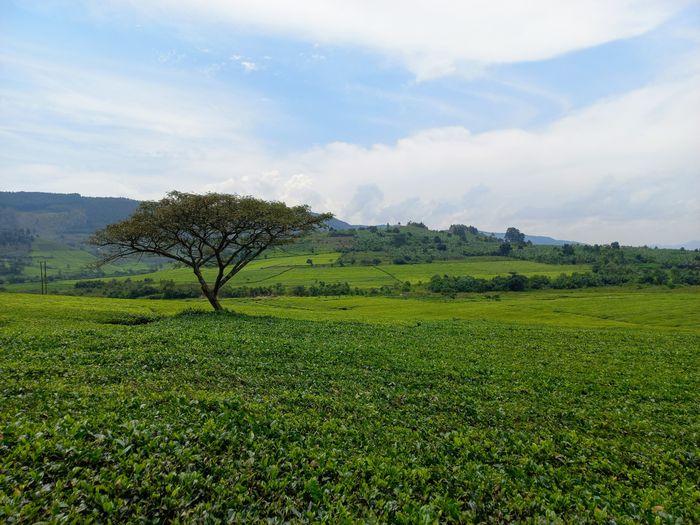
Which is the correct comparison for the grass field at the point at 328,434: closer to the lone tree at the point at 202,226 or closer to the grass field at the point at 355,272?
the lone tree at the point at 202,226

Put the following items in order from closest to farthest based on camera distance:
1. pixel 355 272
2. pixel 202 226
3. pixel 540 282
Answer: pixel 202 226 < pixel 540 282 < pixel 355 272

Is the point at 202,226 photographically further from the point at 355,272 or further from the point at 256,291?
the point at 355,272

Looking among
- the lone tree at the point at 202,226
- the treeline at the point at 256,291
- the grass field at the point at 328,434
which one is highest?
the lone tree at the point at 202,226

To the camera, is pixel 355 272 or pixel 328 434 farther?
pixel 355 272

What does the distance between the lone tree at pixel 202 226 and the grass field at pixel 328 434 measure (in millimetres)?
19409

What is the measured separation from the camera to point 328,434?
1190 cm

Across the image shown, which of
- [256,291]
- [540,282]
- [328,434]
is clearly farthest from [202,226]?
[540,282]

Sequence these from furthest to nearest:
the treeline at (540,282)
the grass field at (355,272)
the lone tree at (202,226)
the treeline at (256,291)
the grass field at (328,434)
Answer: the grass field at (355,272), the treeline at (540,282), the treeline at (256,291), the lone tree at (202,226), the grass field at (328,434)

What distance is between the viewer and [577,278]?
385 feet

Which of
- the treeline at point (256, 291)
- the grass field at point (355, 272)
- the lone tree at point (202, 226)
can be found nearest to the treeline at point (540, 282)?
the treeline at point (256, 291)

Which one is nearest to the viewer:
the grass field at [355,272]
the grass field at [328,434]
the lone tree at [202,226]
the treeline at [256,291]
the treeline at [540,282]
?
the grass field at [328,434]

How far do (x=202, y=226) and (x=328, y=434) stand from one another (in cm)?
3697

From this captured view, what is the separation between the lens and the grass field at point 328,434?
8.12 meters

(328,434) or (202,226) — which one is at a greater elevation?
(202,226)
